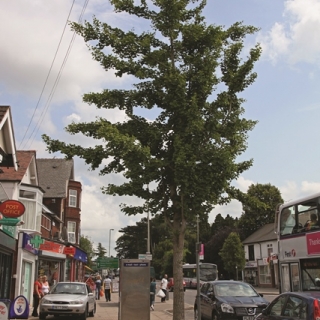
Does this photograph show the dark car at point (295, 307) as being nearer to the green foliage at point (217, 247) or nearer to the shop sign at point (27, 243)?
the shop sign at point (27, 243)

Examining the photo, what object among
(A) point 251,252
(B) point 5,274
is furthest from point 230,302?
(A) point 251,252

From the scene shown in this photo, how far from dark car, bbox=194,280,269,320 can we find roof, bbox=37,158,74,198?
26.8 meters

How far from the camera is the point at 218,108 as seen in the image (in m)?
13.5

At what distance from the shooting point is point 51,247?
30844mm

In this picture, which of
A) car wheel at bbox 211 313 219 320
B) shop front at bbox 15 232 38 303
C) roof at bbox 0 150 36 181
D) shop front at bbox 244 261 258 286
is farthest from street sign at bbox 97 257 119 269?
shop front at bbox 244 261 258 286

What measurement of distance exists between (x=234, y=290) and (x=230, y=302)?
4.68 ft

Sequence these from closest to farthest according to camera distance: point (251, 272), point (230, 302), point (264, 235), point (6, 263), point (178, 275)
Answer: point (178, 275)
point (230, 302)
point (6, 263)
point (264, 235)
point (251, 272)

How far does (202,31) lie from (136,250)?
292 ft

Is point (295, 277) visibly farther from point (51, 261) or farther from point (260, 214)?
point (260, 214)

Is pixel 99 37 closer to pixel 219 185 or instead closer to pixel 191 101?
pixel 191 101

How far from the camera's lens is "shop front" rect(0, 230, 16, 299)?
19.1 meters

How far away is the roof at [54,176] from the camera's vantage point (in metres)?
41.6

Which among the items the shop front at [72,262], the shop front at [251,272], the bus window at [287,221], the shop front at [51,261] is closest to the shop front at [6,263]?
the shop front at [51,261]

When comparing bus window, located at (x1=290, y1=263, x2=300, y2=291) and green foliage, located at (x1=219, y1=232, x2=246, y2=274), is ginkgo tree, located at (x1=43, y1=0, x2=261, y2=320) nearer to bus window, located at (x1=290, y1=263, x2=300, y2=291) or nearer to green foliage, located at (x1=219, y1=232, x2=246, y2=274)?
bus window, located at (x1=290, y1=263, x2=300, y2=291)
